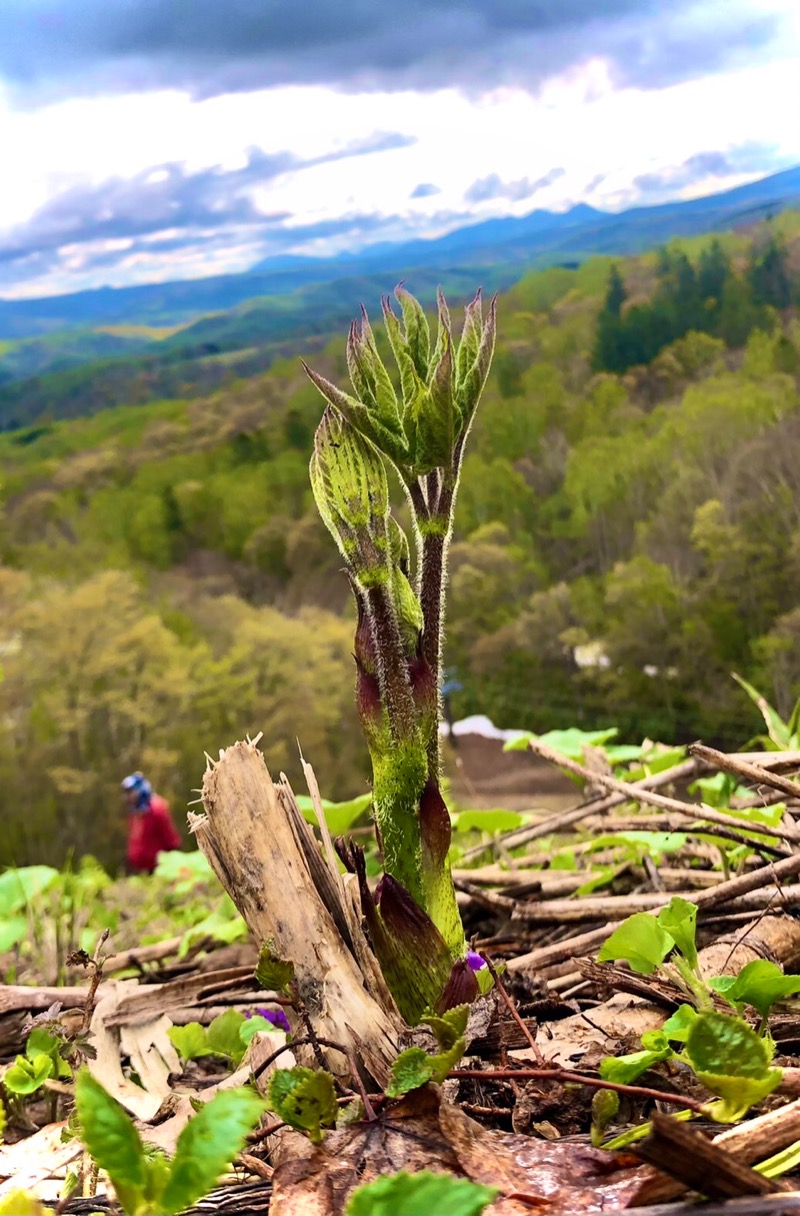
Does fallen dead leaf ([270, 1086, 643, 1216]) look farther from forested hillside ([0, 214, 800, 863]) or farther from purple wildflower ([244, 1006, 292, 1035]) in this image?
forested hillside ([0, 214, 800, 863])

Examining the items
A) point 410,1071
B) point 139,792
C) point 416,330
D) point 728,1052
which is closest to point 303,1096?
point 410,1071

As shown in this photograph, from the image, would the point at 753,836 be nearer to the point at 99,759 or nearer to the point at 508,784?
the point at 508,784

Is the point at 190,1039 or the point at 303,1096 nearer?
the point at 303,1096

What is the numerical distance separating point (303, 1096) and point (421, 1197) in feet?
0.34

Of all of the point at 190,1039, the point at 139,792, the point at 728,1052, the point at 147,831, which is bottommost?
the point at 147,831

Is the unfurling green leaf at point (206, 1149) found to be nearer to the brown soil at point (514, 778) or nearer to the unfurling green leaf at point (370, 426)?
the unfurling green leaf at point (370, 426)

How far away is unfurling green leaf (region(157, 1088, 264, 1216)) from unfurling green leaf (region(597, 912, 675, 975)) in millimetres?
257

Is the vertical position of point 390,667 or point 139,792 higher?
point 390,667

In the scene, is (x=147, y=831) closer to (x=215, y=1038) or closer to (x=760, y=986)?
(x=215, y=1038)

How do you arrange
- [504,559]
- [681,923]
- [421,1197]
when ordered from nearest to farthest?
[421,1197] → [681,923] → [504,559]

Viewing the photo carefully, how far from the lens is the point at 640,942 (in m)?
0.48

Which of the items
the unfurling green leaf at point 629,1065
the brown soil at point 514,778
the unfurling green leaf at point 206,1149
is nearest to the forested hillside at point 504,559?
the brown soil at point 514,778

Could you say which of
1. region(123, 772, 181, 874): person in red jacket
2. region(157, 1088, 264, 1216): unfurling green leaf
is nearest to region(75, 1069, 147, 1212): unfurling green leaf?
region(157, 1088, 264, 1216): unfurling green leaf

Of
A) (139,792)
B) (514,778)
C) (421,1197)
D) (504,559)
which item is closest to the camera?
(421,1197)
